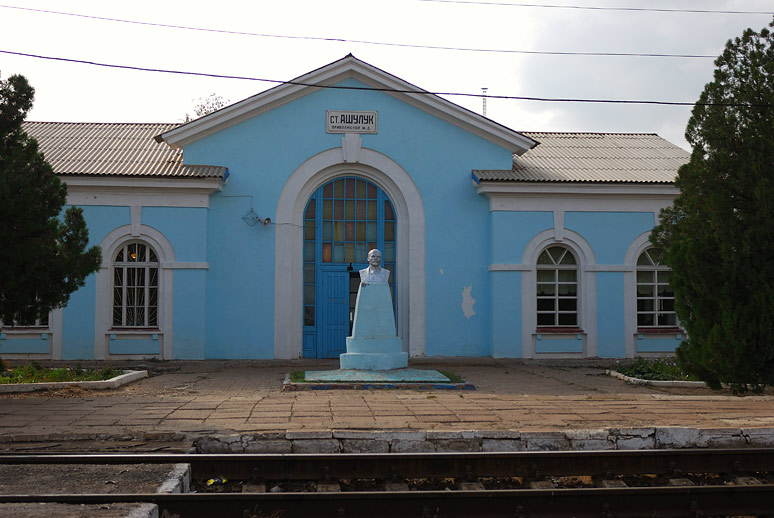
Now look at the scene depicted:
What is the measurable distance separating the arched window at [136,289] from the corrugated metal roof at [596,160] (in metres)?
8.16

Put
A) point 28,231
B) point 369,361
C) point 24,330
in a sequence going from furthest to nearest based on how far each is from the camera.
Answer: point 24,330 → point 369,361 → point 28,231

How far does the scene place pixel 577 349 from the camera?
57.9ft

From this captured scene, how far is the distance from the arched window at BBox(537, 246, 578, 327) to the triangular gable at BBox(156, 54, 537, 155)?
2845 millimetres

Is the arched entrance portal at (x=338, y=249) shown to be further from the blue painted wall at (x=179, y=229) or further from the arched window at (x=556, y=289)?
the arched window at (x=556, y=289)

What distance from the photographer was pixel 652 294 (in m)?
18.1

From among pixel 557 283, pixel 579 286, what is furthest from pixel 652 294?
pixel 557 283

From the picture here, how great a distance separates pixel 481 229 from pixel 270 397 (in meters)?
8.31

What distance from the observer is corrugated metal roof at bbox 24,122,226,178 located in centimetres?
1686

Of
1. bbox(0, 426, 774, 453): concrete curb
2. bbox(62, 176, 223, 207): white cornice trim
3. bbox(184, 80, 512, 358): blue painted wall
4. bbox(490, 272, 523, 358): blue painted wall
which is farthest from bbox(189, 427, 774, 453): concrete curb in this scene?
bbox(62, 176, 223, 207): white cornice trim

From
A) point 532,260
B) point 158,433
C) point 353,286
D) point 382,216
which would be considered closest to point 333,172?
point 382,216

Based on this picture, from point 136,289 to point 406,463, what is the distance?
12.0 m

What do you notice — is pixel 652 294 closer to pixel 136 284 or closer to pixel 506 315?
pixel 506 315

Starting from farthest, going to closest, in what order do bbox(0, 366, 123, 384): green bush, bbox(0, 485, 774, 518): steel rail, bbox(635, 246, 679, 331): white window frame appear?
1. bbox(635, 246, 679, 331): white window frame
2. bbox(0, 366, 123, 384): green bush
3. bbox(0, 485, 774, 518): steel rail

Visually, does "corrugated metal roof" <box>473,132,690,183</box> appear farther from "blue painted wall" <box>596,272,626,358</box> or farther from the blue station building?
"blue painted wall" <box>596,272,626,358</box>
